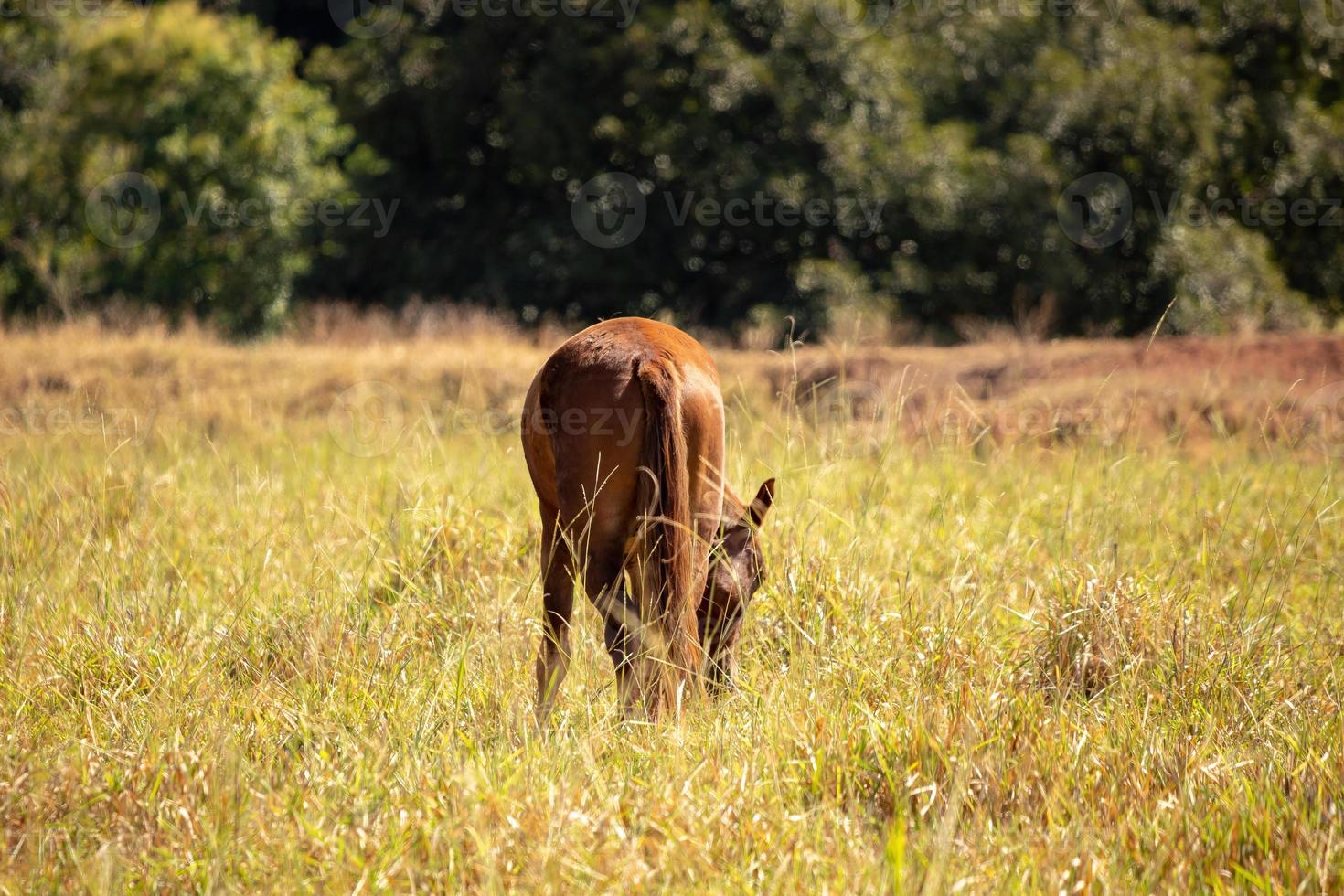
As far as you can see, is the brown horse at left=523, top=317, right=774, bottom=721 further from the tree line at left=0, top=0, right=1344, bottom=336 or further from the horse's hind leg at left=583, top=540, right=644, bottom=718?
the tree line at left=0, top=0, right=1344, bottom=336

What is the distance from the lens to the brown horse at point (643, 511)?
303 centimetres

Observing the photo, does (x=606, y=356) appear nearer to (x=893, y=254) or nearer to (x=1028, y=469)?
(x=1028, y=469)

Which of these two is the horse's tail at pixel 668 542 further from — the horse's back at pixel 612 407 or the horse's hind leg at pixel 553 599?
the horse's hind leg at pixel 553 599

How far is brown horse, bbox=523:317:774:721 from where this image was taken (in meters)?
3.03

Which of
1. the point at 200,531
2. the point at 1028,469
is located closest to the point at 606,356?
the point at 200,531

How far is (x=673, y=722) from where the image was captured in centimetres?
303

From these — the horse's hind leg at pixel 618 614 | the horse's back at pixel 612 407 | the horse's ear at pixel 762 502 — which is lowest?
the horse's hind leg at pixel 618 614

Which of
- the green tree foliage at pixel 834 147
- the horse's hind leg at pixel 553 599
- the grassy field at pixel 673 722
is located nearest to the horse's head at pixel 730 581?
the grassy field at pixel 673 722

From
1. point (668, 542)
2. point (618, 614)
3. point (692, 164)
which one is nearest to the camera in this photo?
point (668, 542)

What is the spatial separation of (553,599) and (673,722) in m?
0.69

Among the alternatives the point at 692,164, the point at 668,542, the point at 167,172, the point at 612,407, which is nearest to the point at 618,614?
the point at 668,542

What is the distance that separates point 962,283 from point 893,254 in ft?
3.53

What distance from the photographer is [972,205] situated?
1602 centimetres

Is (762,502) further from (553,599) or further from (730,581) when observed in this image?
(553,599)
